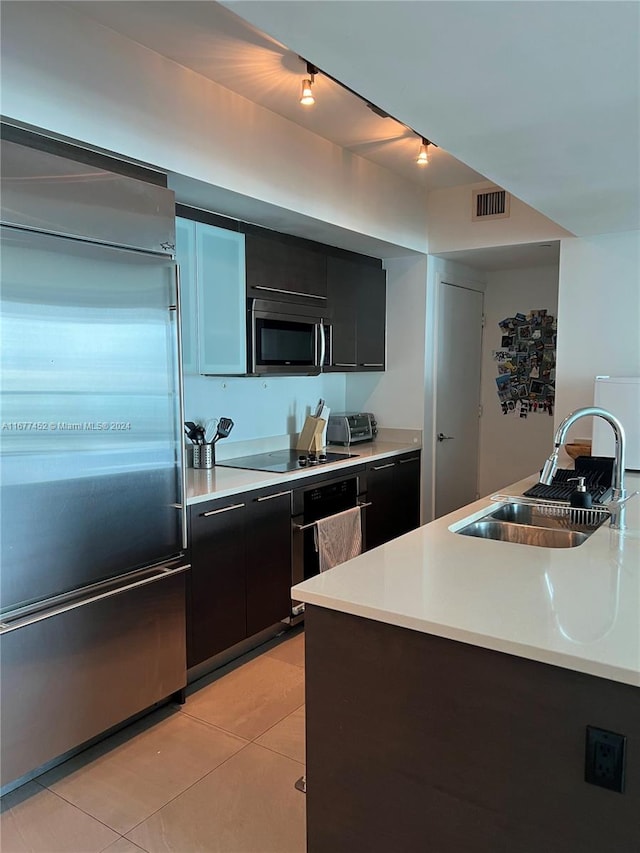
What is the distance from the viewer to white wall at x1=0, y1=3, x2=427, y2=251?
6.95ft

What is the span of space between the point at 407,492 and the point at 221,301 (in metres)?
2.09

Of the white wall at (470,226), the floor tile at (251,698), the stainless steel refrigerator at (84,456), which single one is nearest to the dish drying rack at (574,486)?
the floor tile at (251,698)

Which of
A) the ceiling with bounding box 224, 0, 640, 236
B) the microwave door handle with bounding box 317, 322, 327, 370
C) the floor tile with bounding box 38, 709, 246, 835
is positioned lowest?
the floor tile with bounding box 38, 709, 246, 835

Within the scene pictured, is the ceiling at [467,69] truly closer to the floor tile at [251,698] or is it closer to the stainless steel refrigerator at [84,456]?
the stainless steel refrigerator at [84,456]

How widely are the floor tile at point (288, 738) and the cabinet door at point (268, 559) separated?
601mm

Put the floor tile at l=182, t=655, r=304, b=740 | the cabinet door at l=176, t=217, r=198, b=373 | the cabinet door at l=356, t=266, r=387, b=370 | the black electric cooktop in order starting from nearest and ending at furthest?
1. the floor tile at l=182, t=655, r=304, b=740
2. the cabinet door at l=176, t=217, r=198, b=373
3. the black electric cooktop
4. the cabinet door at l=356, t=266, r=387, b=370

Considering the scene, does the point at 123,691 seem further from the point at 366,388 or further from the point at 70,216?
the point at 366,388

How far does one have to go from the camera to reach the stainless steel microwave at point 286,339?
136 inches

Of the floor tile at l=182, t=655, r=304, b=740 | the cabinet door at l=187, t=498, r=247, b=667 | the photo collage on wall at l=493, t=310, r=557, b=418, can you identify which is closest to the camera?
the floor tile at l=182, t=655, r=304, b=740

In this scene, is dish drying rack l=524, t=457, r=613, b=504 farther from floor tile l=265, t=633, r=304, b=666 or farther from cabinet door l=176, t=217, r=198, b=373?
cabinet door l=176, t=217, r=198, b=373

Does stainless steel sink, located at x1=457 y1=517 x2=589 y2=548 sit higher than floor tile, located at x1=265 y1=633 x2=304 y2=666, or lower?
higher

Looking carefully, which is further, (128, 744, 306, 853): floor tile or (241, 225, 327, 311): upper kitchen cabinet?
(241, 225, 327, 311): upper kitchen cabinet

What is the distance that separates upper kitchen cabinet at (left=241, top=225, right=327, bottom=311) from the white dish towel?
1517 millimetres

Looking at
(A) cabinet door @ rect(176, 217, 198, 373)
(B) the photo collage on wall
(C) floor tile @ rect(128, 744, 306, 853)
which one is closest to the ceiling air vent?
(B) the photo collage on wall
